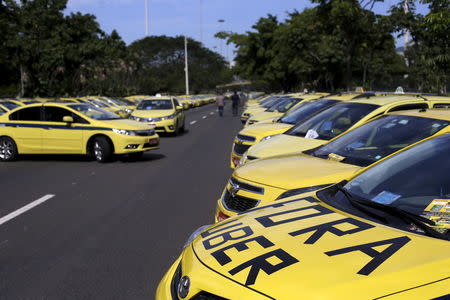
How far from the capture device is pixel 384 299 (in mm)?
2057

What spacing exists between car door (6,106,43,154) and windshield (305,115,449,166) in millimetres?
9142

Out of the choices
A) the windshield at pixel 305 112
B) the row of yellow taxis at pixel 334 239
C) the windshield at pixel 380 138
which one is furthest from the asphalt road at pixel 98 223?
the windshield at pixel 380 138

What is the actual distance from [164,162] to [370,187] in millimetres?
9595

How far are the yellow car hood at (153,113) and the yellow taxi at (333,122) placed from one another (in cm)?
1237

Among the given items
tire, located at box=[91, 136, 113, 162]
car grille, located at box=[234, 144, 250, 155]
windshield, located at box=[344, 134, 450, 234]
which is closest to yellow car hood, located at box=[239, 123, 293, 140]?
car grille, located at box=[234, 144, 250, 155]

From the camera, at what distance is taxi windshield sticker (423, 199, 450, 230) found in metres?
2.84

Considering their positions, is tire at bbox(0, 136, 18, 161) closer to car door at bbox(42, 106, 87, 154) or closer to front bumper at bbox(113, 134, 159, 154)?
car door at bbox(42, 106, 87, 154)

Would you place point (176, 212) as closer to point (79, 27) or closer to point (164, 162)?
point (164, 162)

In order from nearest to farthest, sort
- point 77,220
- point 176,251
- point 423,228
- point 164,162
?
1. point 423,228
2. point 176,251
3. point 77,220
4. point 164,162

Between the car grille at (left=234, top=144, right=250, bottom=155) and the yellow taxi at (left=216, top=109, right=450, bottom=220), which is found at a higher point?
the yellow taxi at (left=216, top=109, right=450, bottom=220)

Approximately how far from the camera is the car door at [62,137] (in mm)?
12852

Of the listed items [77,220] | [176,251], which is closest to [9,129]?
[77,220]

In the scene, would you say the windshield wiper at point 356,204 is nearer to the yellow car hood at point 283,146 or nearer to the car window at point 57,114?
the yellow car hood at point 283,146

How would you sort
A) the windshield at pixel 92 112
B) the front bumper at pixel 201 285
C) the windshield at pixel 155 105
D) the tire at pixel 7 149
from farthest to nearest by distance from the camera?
1. the windshield at pixel 155 105
2. the windshield at pixel 92 112
3. the tire at pixel 7 149
4. the front bumper at pixel 201 285
